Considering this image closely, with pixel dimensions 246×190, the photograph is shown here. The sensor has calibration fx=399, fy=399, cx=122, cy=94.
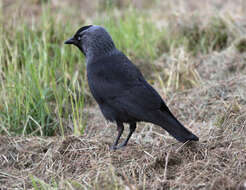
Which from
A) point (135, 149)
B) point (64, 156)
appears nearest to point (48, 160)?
point (64, 156)

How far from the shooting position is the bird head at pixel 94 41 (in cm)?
414

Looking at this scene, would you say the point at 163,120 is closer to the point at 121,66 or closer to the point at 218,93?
the point at 121,66

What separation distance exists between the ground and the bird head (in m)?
0.24

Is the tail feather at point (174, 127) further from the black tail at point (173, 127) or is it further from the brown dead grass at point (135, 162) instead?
the brown dead grass at point (135, 162)

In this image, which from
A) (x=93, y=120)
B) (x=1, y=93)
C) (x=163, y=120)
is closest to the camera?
(x=163, y=120)

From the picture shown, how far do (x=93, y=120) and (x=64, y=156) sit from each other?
1348 millimetres

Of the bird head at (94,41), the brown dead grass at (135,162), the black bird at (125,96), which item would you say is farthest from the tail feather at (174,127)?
the bird head at (94,41)

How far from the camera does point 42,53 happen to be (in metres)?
5.12

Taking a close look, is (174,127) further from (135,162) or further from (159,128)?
(159,128)

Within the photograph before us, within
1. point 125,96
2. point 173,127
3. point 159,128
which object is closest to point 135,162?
point 173,127

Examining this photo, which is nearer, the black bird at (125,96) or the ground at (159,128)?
the ground at (159,128)

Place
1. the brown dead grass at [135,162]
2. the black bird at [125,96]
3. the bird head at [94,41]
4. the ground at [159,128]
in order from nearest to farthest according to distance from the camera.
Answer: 1. the brown dead grass at [135,162]
2. the ground at [159,128]
3. the black bird at [125,96]
4. the bird head at [94,41]

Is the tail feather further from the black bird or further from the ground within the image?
the ground

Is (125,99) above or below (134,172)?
above
